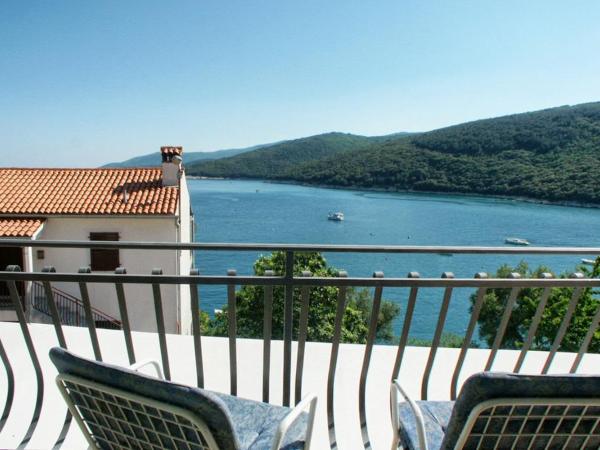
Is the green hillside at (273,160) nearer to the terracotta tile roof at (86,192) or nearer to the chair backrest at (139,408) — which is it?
the terracotta tile roof at (86,192)

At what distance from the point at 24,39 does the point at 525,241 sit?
4315 cm

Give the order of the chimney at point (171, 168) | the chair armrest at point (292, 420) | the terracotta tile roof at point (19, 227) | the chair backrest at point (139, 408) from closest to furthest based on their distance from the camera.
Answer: the chair backrest at point (139, 408) → the chair armrest at point (292, 420) → the terracotta tile roof at point (19, 227) → the chimney at point (171, 168)

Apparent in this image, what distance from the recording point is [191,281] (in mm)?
1679

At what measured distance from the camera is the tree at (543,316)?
10.0m

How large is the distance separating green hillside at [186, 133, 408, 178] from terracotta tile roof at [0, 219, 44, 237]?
57.0 meters

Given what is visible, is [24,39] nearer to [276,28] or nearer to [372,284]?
[276,28]

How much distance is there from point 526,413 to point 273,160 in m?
76.5

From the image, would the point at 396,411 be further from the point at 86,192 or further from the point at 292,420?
the point at 86,192

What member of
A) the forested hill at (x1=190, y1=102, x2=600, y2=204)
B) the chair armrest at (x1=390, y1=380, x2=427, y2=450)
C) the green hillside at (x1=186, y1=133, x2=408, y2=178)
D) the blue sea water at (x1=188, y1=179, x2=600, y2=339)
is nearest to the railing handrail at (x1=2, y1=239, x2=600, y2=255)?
the chair armrest at (x1=390, y1=380, x2=427, y2=450)

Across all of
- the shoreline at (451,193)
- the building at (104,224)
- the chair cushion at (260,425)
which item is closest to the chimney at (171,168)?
the building at (104,224)

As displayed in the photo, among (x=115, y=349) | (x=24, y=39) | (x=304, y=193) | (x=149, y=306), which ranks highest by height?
(x=24, y=39)

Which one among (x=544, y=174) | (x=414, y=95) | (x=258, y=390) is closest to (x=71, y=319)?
(x=258, y=390)

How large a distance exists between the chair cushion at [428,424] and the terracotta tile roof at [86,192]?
16299mm

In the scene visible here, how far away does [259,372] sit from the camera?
110 inches
